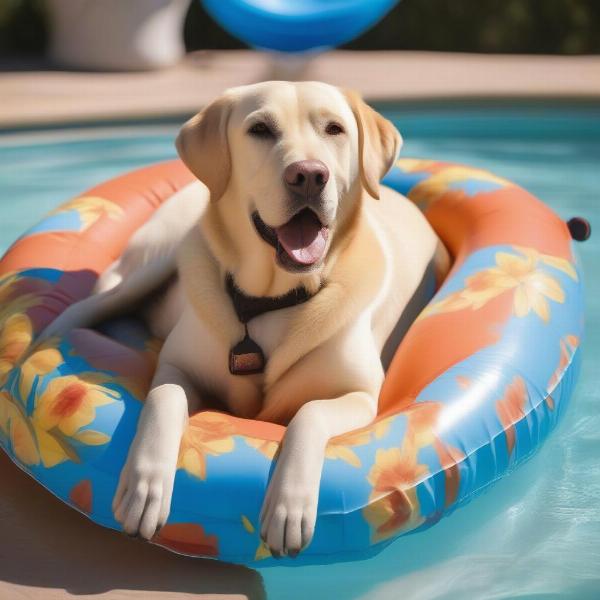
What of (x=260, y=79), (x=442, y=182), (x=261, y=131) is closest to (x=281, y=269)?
(x=261, y=131)

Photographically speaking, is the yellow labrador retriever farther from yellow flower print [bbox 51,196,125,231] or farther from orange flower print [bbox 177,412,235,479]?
yellow flower print [bbox 51,196,125,231]

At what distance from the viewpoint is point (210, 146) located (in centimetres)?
320

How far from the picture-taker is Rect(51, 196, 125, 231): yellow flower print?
441cm

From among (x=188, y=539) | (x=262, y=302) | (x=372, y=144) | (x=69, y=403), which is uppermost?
(x=372, y=144)

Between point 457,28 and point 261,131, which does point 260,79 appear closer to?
point 457,28

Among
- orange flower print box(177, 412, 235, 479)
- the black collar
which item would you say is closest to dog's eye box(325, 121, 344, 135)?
the black collar

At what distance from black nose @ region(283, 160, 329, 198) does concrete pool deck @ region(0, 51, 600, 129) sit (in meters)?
5.81

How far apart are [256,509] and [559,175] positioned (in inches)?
222

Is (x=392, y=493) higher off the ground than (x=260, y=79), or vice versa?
(x=392, y=493)

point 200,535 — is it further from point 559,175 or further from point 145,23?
point 145,23

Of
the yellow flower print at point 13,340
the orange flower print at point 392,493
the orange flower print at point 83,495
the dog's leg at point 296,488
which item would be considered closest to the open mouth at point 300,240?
the dog's leg at point 296,488

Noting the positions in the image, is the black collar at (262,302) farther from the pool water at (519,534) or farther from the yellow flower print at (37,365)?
the pool water at (519,534)

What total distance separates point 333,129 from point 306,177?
302 mm

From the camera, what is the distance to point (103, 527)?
3.16m
